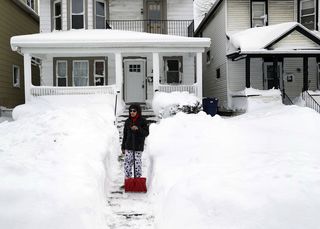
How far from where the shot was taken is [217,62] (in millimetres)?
23516

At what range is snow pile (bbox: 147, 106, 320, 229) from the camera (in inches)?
184

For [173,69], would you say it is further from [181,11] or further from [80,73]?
[80,73]

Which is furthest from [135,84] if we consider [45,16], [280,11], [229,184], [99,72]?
[229,184]

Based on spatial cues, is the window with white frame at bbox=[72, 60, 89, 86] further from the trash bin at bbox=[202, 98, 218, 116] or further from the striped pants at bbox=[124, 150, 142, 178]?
the striped pants at bbox=[124, 150, 142, 178]

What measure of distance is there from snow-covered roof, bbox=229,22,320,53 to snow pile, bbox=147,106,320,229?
977 cm

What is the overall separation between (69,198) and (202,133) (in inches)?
205

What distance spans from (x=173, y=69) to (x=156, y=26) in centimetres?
257

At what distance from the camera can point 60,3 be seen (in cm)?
2162

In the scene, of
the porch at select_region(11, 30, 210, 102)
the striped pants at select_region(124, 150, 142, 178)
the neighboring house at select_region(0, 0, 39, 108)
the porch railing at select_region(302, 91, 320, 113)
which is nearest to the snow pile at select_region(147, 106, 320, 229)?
the striped pants at select_region(124, 150, 142, 178)

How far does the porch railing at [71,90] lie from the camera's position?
17.2 meters

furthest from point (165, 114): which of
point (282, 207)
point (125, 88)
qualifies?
point (282, 207)

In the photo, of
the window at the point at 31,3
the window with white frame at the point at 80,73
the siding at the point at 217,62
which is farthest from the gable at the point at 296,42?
the window at the point at 31,3

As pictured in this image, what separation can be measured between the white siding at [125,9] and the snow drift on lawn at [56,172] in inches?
471

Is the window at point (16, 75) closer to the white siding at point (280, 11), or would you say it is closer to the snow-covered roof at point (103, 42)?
the snow-covered roof at point (103, 42)
